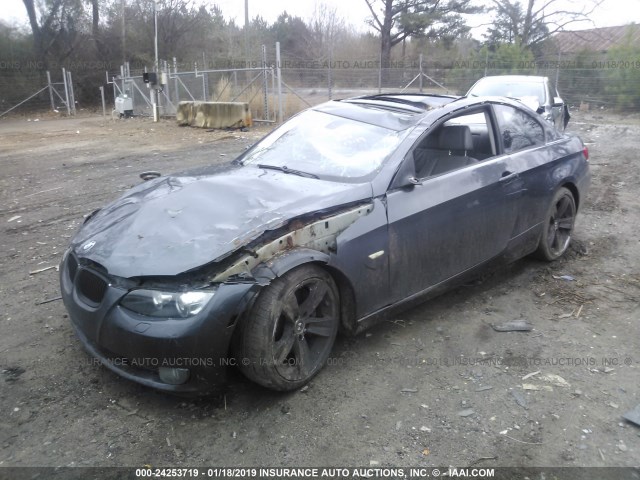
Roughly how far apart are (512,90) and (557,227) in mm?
7147

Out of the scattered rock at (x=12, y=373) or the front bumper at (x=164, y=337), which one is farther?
the scattered rock at (x=12, y=373)

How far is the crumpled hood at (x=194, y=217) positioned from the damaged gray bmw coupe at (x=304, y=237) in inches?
0.5

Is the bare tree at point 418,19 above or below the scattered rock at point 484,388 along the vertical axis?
above

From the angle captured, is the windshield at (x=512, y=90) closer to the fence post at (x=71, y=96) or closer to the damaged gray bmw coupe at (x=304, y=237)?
the damaged gray bmw coupe at (x=304, y=237)

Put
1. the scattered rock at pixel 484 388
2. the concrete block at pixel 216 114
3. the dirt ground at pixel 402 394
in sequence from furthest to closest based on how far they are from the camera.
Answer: the concrete block at pixel 216 114 → the scattered rock at pixel 484 388 → the dirt ground at pixel 402 394

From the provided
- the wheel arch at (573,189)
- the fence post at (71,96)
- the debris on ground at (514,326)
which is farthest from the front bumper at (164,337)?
the fence post at (71,96)

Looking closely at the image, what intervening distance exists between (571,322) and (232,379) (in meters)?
2.58

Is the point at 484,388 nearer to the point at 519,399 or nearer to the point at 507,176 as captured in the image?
the point at 519,399

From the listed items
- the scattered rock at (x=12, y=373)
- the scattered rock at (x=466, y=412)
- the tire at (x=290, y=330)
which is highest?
the tire at (x=290, y=330)

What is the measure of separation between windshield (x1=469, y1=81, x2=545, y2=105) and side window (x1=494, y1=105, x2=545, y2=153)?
638 cm

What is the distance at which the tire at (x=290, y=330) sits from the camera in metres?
2.73

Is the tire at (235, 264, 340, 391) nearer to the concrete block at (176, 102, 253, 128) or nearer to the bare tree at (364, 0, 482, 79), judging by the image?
the concrete block at (176, 102, 253, 128)

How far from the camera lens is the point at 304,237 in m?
2.96

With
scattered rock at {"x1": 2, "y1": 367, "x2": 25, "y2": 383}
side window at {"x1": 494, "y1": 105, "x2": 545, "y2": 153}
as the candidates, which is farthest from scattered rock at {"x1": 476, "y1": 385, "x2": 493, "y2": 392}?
scattered rock at {"x1": 2, "y1": 367, "x2": 25, "y2": 383}
